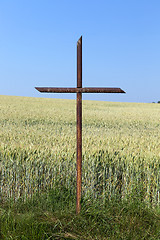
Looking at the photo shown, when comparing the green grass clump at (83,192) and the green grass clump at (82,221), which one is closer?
the green grass clump at (82,221)

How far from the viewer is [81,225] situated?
10.9ft

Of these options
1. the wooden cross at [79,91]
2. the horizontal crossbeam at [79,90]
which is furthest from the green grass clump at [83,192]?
the horizontal crossbeam at [79,90]

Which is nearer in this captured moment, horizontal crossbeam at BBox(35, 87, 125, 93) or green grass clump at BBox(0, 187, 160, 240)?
green grass clump at BBox(0, 187, 160, 240)

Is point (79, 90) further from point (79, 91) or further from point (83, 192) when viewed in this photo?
point (83, 192)

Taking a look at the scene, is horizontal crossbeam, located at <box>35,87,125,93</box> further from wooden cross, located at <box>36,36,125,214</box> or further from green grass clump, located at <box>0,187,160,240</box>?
green grass clump, located at <box>0,187,160,240</box>

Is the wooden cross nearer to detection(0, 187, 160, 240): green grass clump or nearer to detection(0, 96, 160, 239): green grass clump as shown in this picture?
detection(0, 187, 160, 240): green grass clump

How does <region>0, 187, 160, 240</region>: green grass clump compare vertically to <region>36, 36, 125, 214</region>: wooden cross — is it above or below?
below

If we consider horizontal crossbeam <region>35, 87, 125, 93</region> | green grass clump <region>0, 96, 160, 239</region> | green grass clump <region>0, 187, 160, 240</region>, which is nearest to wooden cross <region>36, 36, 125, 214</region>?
horizontal crossbeam <region>35, 87, 125, 93</region>

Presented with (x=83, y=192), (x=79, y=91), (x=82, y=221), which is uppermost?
(x=79, y=91)

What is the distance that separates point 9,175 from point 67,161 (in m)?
1.14

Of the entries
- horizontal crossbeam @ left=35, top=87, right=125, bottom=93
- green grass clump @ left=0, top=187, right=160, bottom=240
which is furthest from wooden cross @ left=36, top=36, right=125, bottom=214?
green grass clump @ left=0, top=187, right=160, bottom=240

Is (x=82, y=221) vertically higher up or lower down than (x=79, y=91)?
lower down

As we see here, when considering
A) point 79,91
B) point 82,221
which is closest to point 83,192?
point 82,221

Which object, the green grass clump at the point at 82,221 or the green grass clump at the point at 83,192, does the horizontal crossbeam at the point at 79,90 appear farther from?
the green grass clump at the point at 82,221
